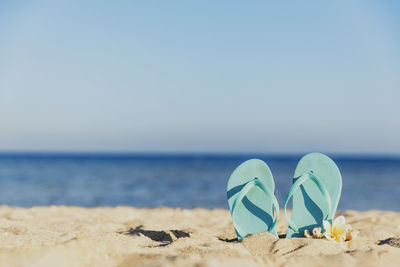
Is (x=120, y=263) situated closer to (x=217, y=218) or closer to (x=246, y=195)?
(x=246, y=195)

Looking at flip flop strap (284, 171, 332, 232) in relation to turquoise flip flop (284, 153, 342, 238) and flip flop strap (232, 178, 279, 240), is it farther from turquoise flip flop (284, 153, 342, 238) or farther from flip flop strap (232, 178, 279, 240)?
flip flop strap (232, 178, 279, 240)

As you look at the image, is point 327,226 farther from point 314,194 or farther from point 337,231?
point 314,194

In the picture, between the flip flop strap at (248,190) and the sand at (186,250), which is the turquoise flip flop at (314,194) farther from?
the sand at (186,250)

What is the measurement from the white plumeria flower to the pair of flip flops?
0.15m

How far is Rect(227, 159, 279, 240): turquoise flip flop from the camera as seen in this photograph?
285 centimetres

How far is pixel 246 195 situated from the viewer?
9.57 ft

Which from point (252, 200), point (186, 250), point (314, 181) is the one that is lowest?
point (186, 250)

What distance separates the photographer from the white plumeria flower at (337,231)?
8.53ft

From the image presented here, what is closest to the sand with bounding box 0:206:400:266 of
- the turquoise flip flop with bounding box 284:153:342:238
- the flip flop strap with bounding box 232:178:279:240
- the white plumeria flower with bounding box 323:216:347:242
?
the white plumeria flower with bounding box 323:216:347:242

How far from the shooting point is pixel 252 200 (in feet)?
9.50

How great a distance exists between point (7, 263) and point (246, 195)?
68.2 inches

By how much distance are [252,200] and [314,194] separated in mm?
489

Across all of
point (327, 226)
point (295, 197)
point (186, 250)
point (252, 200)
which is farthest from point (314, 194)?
point (186, 250)

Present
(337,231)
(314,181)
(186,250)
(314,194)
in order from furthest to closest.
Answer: (314,194), (314,181), (337,231), (186,250)
